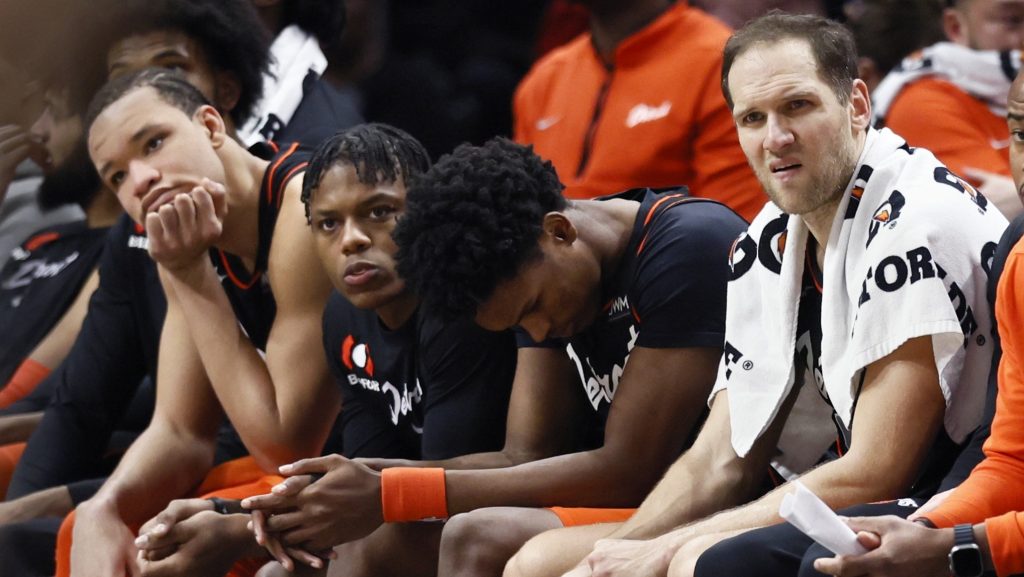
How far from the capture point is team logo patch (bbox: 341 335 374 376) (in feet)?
13.4

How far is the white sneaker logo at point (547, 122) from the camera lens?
5426 millimetres

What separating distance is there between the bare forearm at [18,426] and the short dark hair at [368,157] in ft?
5.48

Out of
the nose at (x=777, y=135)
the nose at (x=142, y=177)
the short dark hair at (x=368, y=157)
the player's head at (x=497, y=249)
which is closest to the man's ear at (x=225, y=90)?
the nose at (x=142, y=177)

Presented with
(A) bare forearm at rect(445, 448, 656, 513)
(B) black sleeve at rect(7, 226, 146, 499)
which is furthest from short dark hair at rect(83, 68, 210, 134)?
(A) bare forearm at rect(445, 448, 656, 513)

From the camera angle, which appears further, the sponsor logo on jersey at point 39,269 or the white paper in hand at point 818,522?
the sponsor logo on jersey at point 39,269

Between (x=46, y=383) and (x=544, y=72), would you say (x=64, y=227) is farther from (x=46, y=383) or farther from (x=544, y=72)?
(x=544, y=72)

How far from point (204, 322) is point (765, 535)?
6.31 ft

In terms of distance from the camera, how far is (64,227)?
5852 mm

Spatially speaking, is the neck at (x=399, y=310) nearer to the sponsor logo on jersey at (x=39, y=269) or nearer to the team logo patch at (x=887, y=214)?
the team logo patch at (x=887, y=214)

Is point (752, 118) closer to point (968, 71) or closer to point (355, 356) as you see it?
point (355, 356)

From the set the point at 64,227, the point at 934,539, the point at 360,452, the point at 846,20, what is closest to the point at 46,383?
the point at 64,227

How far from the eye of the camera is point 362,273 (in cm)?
394

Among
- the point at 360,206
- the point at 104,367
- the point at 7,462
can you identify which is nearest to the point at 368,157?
the point at 360,206

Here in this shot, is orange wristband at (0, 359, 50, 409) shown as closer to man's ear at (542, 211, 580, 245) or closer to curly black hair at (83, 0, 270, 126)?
curly black hair at (83, 0, 270, 126)
